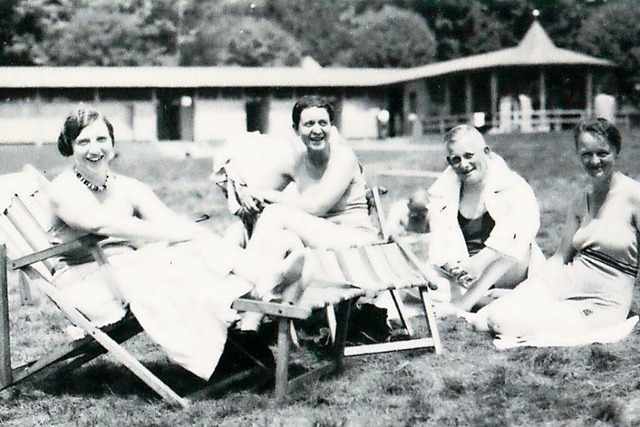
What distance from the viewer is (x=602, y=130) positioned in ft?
13.5

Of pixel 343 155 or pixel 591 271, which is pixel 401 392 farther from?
pixel 343 155

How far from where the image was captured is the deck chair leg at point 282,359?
342cm

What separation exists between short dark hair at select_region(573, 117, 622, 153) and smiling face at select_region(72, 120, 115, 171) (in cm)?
236

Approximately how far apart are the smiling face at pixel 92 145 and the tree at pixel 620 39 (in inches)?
1122

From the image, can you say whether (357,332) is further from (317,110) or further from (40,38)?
(40,38)

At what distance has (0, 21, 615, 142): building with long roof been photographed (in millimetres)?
25156

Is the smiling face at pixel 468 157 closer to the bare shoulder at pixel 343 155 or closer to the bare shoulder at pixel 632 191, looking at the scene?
the bare shoulder at pixel 343 155

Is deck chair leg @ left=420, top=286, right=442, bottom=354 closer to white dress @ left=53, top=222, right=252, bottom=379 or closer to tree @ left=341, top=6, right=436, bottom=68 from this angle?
white dress @ left=53, top=222, right=252, bottom=379

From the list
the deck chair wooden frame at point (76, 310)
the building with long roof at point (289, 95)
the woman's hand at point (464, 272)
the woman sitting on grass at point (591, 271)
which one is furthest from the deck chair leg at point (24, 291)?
the building with long roof at point (289, 95)

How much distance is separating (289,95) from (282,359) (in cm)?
2474

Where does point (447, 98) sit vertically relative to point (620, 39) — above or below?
below

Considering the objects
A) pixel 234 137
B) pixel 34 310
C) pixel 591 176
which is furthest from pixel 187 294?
pixel 34 310

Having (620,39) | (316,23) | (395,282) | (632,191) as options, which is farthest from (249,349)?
(316,23)

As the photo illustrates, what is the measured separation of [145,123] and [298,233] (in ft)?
74.5
